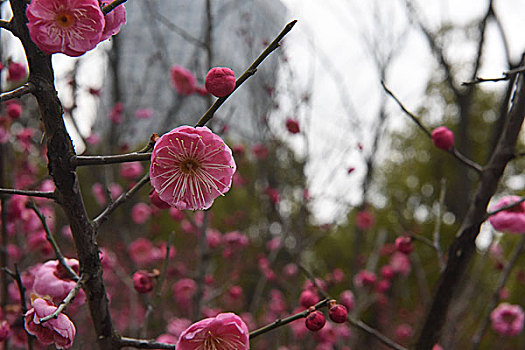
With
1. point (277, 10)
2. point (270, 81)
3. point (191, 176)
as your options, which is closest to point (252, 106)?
point (270, 81)

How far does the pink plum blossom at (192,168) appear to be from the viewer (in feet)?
2.38

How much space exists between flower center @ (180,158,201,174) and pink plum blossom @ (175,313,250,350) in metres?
0.25

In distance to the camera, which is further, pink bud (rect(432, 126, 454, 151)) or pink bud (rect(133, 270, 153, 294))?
pink bud (rect(432, 126, 454, 151))

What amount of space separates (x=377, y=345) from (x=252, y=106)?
9.46ft

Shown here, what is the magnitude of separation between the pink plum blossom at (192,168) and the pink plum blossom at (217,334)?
186mm

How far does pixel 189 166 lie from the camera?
802mm

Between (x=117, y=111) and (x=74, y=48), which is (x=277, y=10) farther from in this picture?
(x=74, y=48)

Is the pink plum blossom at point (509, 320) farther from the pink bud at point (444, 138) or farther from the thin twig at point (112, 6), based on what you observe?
the thin twig at point (112, 6)

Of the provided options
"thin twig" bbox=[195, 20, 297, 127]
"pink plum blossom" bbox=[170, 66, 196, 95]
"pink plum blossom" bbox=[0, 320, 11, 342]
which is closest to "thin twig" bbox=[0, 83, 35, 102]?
"thin twig" bbox=[195, 20, 297, 127]

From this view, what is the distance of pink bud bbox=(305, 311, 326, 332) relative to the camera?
77 cm

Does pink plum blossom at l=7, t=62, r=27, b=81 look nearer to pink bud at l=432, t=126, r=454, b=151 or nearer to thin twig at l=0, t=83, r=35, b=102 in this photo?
thin twig at l=0, t=83, r=35, b=102

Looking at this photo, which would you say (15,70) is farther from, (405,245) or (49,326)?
(405,245)

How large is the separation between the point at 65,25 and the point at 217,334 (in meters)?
0.55

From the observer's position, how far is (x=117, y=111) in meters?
2.65
